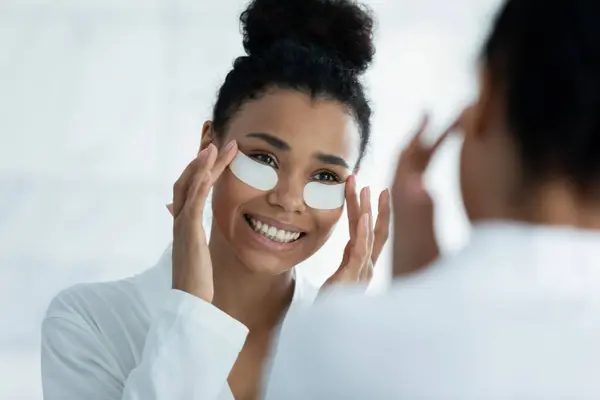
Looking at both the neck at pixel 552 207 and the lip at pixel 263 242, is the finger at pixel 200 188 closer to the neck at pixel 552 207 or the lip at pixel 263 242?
the lip at pixel 263 242

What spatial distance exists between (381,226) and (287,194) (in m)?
0.17

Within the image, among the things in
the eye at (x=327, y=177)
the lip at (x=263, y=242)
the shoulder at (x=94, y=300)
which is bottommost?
the shoulder at (x=94, y=300)

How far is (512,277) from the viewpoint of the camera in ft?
1.72

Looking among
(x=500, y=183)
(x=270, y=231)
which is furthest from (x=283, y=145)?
(x=500, y=183)

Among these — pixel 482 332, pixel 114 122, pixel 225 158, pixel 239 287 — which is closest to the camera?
pixel 482 332

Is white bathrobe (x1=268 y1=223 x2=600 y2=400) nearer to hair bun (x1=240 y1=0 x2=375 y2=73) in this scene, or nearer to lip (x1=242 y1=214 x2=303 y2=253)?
lip (x1=242 y1=214 x2=303 y2=253)

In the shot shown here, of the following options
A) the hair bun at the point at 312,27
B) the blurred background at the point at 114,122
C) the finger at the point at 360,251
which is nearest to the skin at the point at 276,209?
the finger at the point at 360,251

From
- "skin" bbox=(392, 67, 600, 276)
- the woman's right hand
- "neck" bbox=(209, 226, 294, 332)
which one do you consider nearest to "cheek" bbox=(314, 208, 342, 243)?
"neck" bbox=(209, 226, 294, 332)

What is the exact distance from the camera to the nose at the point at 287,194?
4.21 feet

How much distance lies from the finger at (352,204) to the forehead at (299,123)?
0.10 feet

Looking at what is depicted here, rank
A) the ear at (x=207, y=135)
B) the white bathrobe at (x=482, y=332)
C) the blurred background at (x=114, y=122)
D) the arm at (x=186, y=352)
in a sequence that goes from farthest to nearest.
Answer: the blurred background at (x=114, y=122) < the ear at (x=207, y=135) < the arm at (x=186, y=352) < the white bathrobe at (x=482, y=332)

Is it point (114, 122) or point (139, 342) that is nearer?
point (139, 342)

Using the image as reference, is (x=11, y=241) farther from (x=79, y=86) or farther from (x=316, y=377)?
(x=316, y=377)

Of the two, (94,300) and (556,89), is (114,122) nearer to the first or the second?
(94,300)
